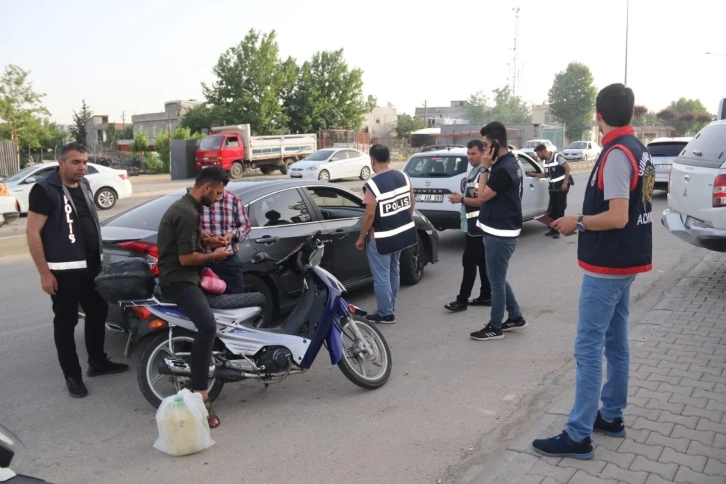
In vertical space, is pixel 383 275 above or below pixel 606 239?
below

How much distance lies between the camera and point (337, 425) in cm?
432

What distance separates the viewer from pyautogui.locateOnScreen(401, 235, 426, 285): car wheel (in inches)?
317

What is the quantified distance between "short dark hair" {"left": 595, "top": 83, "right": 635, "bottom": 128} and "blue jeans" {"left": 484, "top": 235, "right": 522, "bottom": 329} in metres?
2.36

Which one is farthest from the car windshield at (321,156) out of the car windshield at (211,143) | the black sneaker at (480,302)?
the black sneaker at (480,302)

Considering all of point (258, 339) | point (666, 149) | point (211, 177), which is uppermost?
point (666, 149)

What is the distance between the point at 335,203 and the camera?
7551 mm

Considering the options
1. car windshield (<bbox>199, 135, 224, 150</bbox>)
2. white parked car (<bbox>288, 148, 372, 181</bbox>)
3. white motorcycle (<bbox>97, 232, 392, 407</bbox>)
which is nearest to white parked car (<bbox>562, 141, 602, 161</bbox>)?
white parked car (<bbox>288, 148, 372, 181</bbox>)

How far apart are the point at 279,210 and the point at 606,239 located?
3.66 m

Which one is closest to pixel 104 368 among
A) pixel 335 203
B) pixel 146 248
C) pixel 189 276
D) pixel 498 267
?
pixel 146 248

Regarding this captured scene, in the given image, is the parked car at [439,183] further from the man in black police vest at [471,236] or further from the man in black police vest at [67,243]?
the man in black police vest at [67,243]

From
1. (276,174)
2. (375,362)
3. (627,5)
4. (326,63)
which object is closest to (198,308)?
(375,362)

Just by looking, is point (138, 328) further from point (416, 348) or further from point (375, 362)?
point (416, 348)

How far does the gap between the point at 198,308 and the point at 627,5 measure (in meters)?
41.9

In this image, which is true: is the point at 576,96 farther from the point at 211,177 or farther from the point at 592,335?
the point at 592,335
